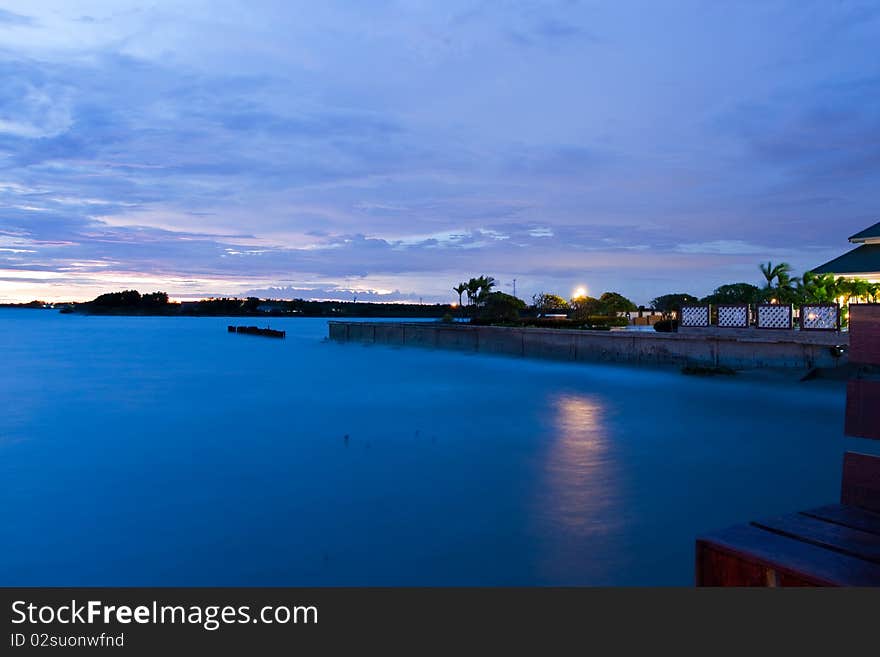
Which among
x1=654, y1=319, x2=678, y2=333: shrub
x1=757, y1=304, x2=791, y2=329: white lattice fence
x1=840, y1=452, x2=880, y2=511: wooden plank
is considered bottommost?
x1=840, y1=452, x2=880, y2=511: wooden plank

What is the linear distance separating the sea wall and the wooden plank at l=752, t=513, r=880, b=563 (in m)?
21.2

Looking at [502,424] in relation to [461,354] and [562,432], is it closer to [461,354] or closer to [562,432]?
[562,432]

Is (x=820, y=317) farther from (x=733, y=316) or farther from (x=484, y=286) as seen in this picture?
(x=484, y=286)

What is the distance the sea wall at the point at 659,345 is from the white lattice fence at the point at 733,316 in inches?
13.3

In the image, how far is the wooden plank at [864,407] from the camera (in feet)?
9.43

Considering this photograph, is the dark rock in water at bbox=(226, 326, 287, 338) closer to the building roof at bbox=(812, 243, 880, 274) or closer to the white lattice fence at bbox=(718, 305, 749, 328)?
the white lattice fence at bbox=(718, 305, 749, 328)

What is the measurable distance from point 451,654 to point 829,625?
1483 mm

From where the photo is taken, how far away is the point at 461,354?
3881 cm

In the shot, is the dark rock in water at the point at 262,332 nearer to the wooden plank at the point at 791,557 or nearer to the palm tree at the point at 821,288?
the palm tree at the point at 821,288

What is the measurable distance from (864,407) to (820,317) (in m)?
22.3

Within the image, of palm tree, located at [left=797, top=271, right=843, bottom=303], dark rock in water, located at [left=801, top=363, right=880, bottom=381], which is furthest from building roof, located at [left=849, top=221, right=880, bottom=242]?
dark rock in water, located at [left=801, top=363, right=880, bottom=381]

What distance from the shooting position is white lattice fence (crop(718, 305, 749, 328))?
23531mm

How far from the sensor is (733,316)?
23.9 m

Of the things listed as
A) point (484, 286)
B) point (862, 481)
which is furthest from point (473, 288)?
point (862, 481)
